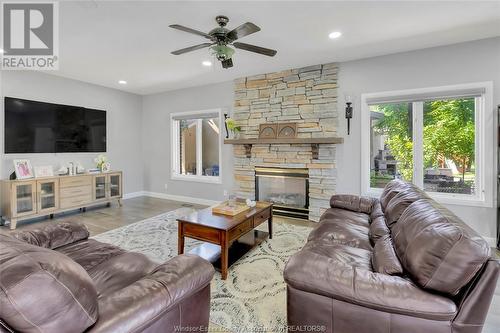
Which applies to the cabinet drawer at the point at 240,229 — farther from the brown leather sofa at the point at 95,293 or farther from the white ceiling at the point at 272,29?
the white ceiling at the point at 272,29

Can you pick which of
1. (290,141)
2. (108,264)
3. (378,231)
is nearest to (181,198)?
(290,141)

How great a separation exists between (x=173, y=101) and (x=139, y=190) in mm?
2396

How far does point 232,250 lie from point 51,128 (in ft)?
13.5

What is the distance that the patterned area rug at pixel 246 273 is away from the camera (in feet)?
6.11

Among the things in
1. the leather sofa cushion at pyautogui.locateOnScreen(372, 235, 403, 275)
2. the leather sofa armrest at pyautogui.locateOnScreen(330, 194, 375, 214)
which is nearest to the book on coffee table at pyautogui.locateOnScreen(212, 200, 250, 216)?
the leather sofa armrest at pyautogui.locateOnScreen(330, 194, 375, 214)

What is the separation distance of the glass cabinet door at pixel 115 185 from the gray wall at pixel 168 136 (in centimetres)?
105

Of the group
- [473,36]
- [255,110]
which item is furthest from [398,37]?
[255,110]

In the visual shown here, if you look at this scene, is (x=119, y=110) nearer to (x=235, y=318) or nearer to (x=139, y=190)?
(x=139, y=190)

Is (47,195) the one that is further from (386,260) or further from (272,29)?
(386,260)

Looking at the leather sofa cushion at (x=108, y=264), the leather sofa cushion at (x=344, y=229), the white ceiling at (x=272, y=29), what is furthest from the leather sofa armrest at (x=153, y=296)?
the white ceiling at (x=272, y=29)

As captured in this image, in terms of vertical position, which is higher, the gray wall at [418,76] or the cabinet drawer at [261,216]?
the gray wall at [418,76]

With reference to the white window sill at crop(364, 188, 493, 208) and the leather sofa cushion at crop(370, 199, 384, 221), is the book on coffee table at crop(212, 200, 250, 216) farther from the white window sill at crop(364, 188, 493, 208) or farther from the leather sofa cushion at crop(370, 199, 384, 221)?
the white window sill at crop(364, 188, 493, 208)

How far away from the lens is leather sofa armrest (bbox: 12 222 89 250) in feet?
5.97

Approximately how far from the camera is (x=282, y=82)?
4570 millimetres
